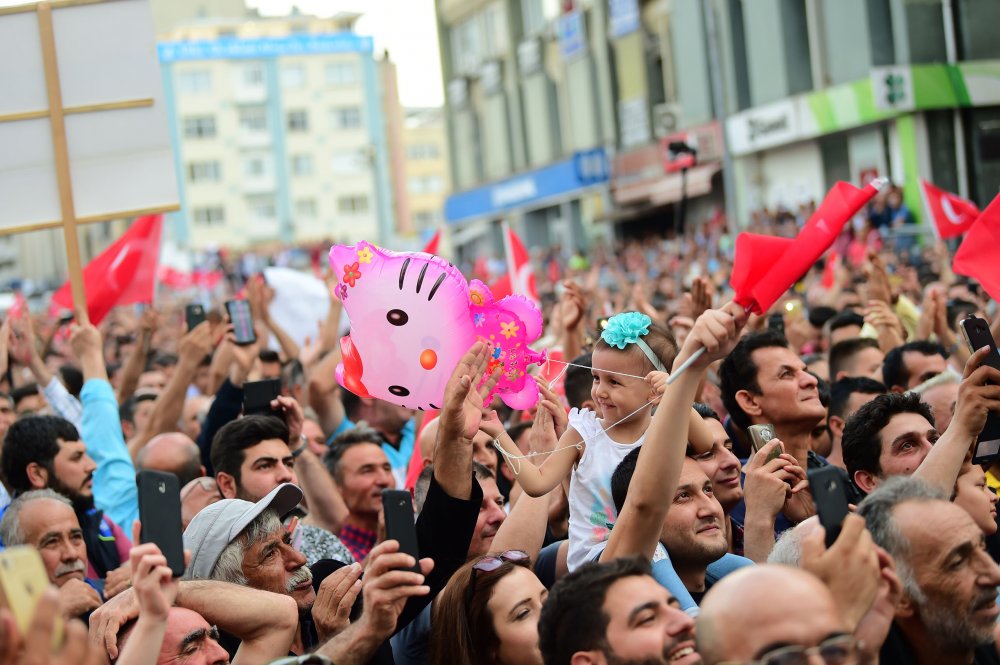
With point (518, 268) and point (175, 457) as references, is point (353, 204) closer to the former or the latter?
point (518, 268)

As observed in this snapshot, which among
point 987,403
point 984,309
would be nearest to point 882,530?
point 987,403

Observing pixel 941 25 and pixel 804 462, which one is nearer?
pixel 804 462

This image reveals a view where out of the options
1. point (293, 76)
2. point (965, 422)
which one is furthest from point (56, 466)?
point (293, 76)

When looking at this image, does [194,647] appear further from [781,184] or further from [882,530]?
[781,184]

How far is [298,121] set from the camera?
74938 millimetres

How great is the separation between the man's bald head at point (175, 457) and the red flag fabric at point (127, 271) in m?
2.84

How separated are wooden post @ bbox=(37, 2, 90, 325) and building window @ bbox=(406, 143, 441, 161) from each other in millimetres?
75520

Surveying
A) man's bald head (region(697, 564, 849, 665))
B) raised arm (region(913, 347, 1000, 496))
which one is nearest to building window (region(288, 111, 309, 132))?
raised arm (region(913, 347, 1000, 496))

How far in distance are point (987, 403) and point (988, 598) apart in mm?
801

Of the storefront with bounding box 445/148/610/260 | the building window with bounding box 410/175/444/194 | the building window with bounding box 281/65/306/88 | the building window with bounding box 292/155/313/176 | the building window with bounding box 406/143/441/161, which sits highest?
the building window with bounding box 281/65/306/88

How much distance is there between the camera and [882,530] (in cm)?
354

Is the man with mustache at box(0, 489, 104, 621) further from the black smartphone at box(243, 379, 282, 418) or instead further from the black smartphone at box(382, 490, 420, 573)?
the black smartphone at box(382, 490, 420, 573)

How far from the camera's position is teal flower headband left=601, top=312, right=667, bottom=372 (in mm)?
4402

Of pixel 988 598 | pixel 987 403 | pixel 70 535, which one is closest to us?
pixel 988 598
